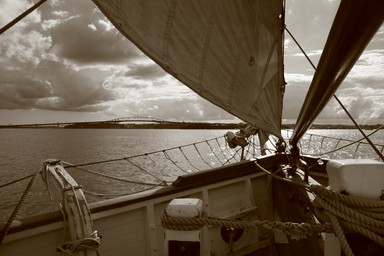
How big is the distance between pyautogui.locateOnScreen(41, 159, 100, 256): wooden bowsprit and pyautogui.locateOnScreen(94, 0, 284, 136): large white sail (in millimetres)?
1628

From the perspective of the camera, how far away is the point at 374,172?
159 cm

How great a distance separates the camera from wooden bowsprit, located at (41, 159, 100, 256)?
290cm

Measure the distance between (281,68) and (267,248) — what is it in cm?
277

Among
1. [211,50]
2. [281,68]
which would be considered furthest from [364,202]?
[281,68]

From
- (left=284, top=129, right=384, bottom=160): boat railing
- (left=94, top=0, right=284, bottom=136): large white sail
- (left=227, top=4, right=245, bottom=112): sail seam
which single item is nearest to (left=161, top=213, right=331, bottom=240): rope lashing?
(left=94, top=0, right=284, bottom=136): large white sail

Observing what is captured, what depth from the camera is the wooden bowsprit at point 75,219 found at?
2902 mm

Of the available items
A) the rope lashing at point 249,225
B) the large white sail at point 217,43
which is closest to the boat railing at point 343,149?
the large white sail at point 217,43

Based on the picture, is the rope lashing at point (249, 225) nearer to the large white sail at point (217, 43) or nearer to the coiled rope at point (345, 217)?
the coiled rope at point (345, 217)

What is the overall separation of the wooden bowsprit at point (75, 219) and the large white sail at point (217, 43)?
64.1 inches

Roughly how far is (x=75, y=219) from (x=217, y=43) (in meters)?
2.40

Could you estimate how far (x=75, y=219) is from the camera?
3047mm

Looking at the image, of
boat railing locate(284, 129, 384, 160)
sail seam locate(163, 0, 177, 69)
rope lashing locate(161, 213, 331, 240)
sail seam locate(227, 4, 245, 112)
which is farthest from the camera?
boat railing locate(284, 129, 384, 160)

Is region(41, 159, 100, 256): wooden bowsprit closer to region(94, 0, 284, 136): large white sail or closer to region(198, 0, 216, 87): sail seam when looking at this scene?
region(94, 0, 284, 136): large white sail

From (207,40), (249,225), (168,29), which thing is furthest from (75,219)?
(207,40)
